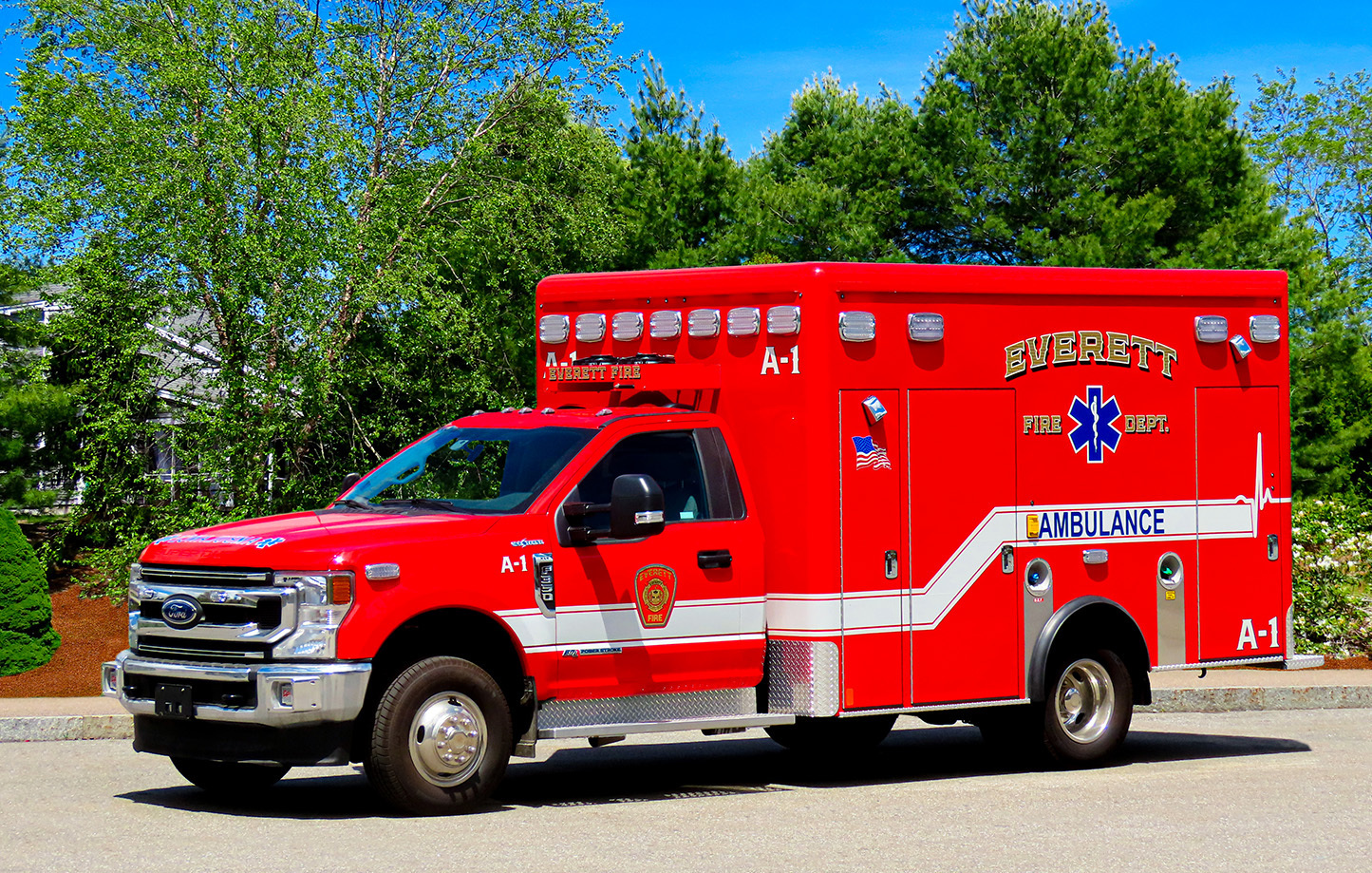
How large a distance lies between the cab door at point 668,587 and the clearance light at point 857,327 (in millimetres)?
983

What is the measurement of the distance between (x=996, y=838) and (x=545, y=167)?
17462 mm

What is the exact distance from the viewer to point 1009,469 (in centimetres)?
1078

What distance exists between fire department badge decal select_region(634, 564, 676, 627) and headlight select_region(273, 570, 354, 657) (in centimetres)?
181

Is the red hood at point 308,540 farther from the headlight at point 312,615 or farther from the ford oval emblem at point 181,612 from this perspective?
the ford oval emblem at point 181,612

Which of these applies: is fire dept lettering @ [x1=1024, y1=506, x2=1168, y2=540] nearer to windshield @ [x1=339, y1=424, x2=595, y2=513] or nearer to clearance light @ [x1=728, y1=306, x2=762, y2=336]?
clearance light @ [x1=728, y1=306, x2=762, y2=336]

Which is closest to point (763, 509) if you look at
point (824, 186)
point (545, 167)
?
point (545, 167)

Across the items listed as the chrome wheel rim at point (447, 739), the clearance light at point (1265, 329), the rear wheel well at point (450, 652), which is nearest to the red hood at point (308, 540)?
the rear wheel well at point (450, 652)


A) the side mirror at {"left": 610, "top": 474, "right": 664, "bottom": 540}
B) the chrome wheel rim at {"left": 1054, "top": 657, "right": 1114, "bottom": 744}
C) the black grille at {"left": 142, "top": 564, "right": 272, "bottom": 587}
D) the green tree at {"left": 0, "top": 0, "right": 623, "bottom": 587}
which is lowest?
the chrome wheel rim at {"left": 1054, "top": 657, "right": 1114, "bottom": 744}

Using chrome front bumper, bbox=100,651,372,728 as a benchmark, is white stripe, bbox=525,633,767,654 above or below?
above

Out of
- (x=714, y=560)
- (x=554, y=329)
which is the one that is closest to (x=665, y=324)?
(x=554, y=329)

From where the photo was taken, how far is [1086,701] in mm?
11328

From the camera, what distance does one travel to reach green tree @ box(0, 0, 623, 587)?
19516 mm

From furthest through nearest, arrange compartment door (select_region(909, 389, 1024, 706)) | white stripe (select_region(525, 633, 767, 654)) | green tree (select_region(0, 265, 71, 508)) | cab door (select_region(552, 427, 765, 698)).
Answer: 1. green tree (select_region(0, 265, 71, 508))
2. compartment door (select_region(909, 389, 1024, 706))
3. cab door (select_region(552, 427, 765, 698))
4. white stripe (select_region(525, 633, 767, 654))

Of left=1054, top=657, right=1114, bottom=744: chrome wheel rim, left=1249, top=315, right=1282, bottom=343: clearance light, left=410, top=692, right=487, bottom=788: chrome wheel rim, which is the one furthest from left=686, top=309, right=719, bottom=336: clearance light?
left=1249, top=315, right=1282, bottom=343: clearance light
